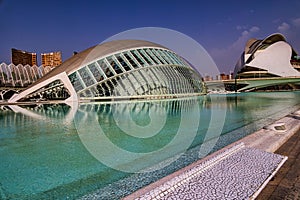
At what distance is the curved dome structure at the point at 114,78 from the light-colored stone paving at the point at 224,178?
20.4 m

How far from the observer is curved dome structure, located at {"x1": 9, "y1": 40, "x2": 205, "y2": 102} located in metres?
23.7

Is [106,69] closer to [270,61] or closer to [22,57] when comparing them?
[270,61]

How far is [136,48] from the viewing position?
26484 mm

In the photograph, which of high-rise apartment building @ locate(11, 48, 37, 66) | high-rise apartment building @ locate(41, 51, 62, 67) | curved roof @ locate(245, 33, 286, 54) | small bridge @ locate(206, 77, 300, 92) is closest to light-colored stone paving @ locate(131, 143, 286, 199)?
small bridge @ locate(206, 77, 300, 92)

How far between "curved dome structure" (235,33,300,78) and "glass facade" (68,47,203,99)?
3945 cm

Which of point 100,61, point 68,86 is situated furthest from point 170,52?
point 68,86

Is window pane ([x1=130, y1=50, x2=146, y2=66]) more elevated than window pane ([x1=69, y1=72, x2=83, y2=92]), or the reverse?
window pane ([x1=130, y1=50, x2=146, y2=66])

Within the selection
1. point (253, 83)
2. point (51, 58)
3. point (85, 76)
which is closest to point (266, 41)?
point (253, 83)

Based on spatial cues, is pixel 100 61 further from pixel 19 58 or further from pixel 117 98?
pixel 19 58

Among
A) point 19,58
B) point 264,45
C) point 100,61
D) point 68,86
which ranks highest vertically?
point 19,58

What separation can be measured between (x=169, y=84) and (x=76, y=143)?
21.2 metres

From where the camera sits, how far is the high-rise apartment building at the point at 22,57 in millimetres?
83438

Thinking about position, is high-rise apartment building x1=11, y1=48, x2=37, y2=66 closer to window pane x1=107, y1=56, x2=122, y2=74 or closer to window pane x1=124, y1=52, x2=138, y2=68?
window pane x1=107, y1=56, x2=122, y2=74

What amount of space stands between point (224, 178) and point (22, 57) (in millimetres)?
99941
